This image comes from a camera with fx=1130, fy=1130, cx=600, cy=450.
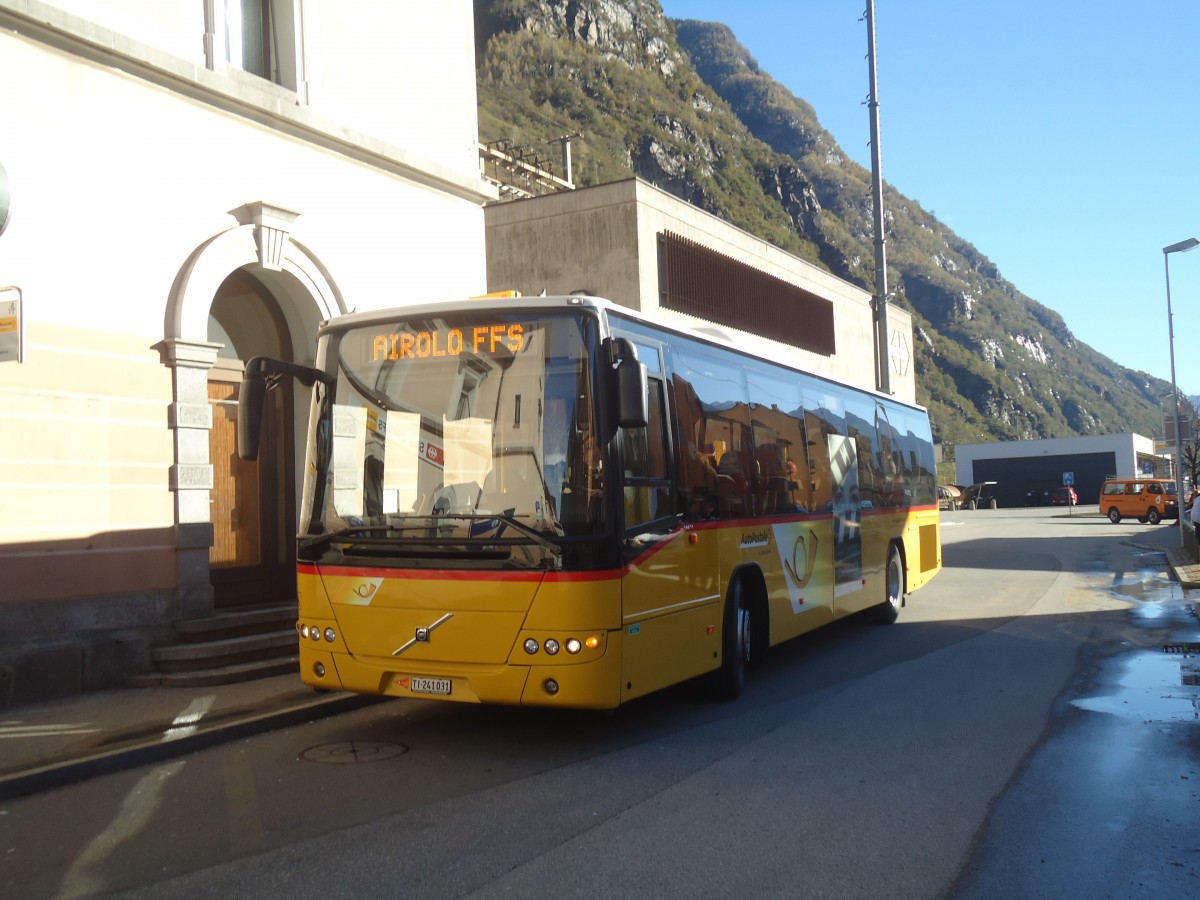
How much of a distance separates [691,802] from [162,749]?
3.64m

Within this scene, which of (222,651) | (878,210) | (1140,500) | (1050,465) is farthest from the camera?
(1050,465)

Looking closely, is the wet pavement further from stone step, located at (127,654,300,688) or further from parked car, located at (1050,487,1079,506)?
parked car, located at (1050,487,1079,506)

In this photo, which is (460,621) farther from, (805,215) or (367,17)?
(805,215)

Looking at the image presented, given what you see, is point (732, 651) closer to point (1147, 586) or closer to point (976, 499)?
point (1147, 586)

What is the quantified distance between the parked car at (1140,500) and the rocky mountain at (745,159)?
29.7 m

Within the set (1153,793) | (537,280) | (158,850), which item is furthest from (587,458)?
(537,280)

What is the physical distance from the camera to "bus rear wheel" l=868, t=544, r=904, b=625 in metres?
14.1

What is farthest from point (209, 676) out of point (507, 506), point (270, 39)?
point (270, 39)

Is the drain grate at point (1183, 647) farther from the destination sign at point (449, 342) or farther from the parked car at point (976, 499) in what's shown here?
the parked car at point (976, 499)

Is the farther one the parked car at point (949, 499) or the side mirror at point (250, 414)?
the parked car at point (949, 499)

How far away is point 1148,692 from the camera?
366 inches

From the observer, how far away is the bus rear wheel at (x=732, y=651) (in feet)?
29.4

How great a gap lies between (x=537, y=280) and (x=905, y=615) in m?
11.5

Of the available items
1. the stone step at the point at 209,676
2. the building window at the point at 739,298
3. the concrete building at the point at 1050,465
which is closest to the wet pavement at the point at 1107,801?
Result: the stone step at the point at 209,676
